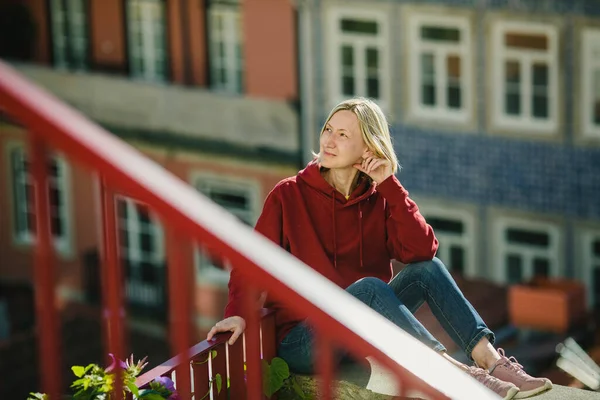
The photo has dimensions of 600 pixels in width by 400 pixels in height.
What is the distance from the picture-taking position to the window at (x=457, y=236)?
1830cm

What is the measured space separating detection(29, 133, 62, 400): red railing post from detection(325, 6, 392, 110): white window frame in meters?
15.5

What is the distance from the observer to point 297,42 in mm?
18734

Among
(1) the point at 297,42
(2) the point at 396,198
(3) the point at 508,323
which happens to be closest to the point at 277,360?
(2) the point at 396,198

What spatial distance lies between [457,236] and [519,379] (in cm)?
1390

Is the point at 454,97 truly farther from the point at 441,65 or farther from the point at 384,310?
the point at 384,310

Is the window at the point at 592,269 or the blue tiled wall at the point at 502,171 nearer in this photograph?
the blue tiled wall at the point at 502,171

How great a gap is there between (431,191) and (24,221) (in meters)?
7.01

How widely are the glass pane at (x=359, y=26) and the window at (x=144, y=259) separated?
4.23m

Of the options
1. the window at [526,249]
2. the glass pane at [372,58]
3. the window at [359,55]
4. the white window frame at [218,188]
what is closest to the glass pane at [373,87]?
the window at [359,55]

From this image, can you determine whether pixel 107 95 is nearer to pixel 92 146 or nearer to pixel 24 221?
pixel 24 221

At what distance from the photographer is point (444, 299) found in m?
4.74

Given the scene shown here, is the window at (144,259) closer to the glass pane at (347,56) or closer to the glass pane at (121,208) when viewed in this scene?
the glass pane at (121,208)

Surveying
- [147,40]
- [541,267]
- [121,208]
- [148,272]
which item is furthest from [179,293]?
[148,272]

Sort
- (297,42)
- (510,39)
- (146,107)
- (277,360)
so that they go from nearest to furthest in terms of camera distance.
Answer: (277,360), (510,39), (297,42), (146,107)
